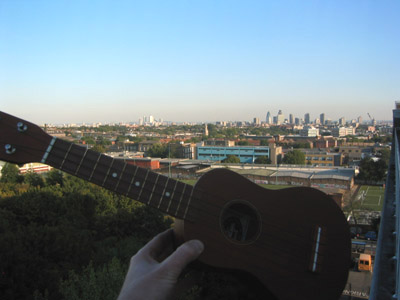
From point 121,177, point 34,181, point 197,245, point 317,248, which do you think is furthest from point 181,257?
point 34,181

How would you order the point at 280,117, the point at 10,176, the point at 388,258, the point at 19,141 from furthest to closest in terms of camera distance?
the point at 280,117 → the point at 10,176 → the point at 388,258 → the point at 19,141

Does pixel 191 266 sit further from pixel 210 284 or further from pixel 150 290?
pixel 210 284

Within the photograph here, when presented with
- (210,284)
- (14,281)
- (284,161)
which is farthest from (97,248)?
(284,161)

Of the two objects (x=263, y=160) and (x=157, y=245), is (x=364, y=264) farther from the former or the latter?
(x=263, y=160)

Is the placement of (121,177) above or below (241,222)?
above

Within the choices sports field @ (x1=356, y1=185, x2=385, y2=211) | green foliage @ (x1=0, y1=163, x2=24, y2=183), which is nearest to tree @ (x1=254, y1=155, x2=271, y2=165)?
sports field @ (x1=356, y1=185, x2=385, y2=211)

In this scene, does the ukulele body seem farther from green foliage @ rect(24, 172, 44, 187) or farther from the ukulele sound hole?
green foliage @ rect(24, 172, 44, 187)

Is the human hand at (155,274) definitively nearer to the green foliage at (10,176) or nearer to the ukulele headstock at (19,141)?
the ukulele headstock at (19,141)
